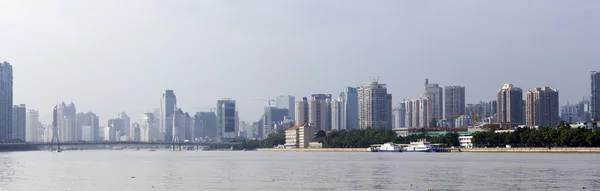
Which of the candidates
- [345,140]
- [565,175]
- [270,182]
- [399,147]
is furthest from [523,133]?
[270,182]

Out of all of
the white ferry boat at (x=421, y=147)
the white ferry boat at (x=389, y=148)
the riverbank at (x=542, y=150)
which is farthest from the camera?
the white ferry boat at (x=389, y=148)

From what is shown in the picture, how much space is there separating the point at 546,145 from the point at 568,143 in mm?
6814

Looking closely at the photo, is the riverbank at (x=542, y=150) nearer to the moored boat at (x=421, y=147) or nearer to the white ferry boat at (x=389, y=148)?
the moored boat at (x=421, y=147)

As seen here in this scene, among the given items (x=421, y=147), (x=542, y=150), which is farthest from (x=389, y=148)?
(x=542, y=150)

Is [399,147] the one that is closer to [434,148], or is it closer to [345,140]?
[434,148]

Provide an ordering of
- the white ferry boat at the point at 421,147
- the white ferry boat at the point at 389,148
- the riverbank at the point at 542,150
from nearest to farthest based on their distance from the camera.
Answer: the riverbank at the point at 542,150 → the white ferry boat at the point at 421,147 → the white ferry boat at the point at 389,148

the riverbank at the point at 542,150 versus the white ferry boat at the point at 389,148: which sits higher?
the riverbank at the point at 542,150

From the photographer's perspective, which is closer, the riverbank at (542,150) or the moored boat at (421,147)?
the riverbank at (542,150)

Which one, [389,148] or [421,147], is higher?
[421,147]

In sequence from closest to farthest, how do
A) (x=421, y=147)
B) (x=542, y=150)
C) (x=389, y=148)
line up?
(x=542, y=150) < (x=421, y=147) < (x=389, y=148)

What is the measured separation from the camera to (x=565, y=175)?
181ft

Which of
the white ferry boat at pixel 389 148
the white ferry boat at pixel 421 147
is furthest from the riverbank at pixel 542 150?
the white ferry boat at pixel 389 148

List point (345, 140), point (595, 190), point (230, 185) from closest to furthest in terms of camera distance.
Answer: point (595, 190) < point (230, 185) < point (345, 140)

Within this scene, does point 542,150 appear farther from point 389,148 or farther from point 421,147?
point 389,148
